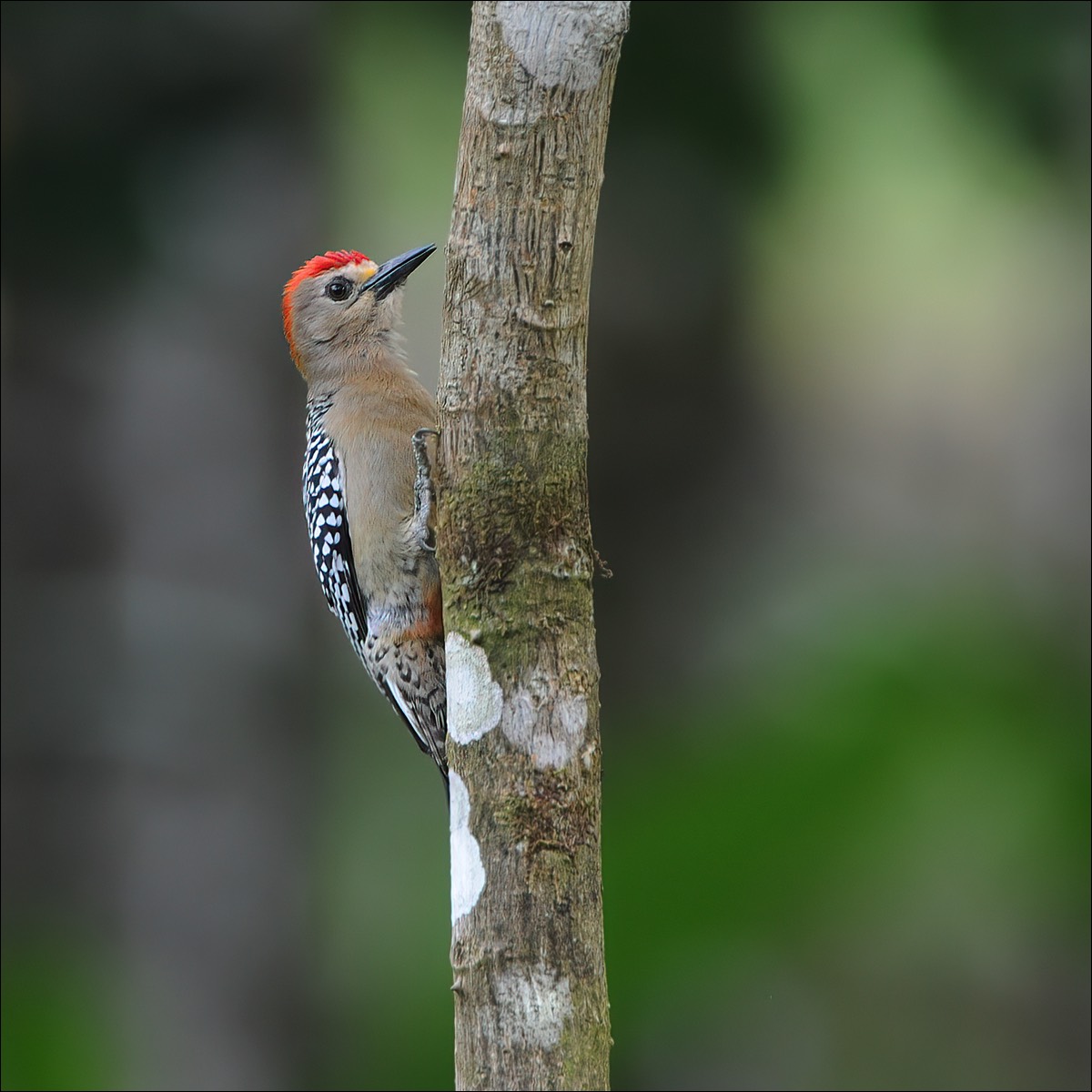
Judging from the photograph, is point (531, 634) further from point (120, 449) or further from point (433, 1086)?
point (120, 449)

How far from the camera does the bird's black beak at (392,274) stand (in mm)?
4203

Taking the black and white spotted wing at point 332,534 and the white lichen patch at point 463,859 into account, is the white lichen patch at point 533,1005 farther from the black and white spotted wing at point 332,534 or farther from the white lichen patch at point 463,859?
the black and white spotted wing at point 332,534

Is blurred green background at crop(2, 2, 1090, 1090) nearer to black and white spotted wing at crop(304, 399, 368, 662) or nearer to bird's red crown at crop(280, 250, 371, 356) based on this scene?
bird's red crown at crop(280, 250, 371, 356)

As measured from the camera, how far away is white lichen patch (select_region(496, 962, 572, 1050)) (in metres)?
2.31

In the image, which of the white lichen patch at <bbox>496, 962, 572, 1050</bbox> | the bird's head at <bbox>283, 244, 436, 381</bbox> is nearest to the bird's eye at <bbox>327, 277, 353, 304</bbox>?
the bird's head at <bbox>283, 244, 436, 381</bbox>

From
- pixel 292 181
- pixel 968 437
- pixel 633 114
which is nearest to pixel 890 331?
pixel 968 437

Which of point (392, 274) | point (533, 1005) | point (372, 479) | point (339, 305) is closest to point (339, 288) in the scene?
point (339, 305)

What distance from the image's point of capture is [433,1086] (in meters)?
5.22

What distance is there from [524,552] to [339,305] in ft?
6.86

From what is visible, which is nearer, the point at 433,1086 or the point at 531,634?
the point at 531,634

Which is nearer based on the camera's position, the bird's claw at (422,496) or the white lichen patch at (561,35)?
the white lichen patch at (561,35)

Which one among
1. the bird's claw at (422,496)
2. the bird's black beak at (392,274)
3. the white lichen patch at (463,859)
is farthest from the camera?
the bird's black beak at (392,274)

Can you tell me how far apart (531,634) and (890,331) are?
549cm

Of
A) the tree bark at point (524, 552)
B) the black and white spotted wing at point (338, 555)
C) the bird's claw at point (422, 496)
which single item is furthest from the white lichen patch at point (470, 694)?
the black and white spotted wing at point (338, 555)
